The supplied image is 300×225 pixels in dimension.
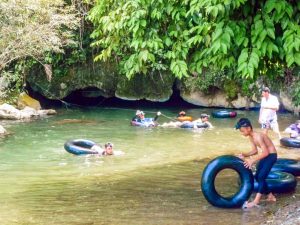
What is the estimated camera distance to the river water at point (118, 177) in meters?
7.19

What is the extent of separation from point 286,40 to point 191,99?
67.4 ft

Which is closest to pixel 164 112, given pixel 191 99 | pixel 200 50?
pixel 191 99

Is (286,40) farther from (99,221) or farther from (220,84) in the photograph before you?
(220,84)

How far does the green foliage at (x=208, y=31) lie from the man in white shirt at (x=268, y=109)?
7.07 m

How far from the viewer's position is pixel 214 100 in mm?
24688

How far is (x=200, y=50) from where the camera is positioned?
5.80 metres

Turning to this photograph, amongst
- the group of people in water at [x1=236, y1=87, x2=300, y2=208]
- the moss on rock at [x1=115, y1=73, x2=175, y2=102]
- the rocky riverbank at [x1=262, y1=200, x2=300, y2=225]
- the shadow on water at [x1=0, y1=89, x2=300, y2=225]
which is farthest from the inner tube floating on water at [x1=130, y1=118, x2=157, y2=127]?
the rocky riverbank at [x1=262, y1=200, x2=300, y2=225]

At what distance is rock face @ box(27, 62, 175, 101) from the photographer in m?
25.1

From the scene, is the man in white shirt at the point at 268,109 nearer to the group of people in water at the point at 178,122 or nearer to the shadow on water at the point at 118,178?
the shadow on water at the point at 118,178

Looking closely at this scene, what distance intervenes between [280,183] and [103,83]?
17.7 m

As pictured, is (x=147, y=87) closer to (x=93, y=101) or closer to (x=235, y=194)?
(x=93, y=101)

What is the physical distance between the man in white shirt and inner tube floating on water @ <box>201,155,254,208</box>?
17.5 feet

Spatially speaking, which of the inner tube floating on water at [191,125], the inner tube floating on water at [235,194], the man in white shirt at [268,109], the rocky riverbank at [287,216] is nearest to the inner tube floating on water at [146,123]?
the inner tube floating on water at [191,125]

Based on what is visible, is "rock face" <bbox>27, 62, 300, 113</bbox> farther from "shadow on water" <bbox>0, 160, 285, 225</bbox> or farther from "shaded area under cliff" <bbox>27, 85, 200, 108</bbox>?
"shadow on water" <bbox>0, 160, 285, 225</bbox>
